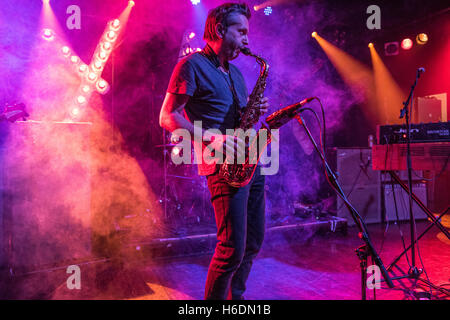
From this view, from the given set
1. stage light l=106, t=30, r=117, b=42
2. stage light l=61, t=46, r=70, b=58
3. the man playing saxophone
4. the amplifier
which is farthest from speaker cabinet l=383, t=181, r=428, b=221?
stage light l=61, t=46, r=70, b=58

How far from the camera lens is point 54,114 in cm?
562

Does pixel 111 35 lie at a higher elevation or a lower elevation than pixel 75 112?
higher

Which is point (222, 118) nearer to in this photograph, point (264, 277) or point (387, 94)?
point (264, 277)

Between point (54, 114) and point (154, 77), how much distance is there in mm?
2100

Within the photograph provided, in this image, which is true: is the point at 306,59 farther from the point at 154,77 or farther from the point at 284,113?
the point at 284,113

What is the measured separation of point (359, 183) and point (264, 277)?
11.0ft

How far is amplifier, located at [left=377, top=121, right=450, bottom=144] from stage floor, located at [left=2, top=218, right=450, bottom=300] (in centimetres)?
147

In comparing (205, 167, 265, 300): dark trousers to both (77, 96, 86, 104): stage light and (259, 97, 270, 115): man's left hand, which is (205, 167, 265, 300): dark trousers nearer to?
(259, 97, 270, 115): man's left hand

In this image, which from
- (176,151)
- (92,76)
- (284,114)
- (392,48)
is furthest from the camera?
(392,48)

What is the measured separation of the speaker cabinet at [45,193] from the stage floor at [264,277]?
24 centimetres

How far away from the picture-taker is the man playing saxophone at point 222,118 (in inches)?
71.2

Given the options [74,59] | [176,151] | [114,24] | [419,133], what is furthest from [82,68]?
[419,133]

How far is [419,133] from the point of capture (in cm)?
334

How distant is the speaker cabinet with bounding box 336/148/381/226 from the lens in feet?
19.1
